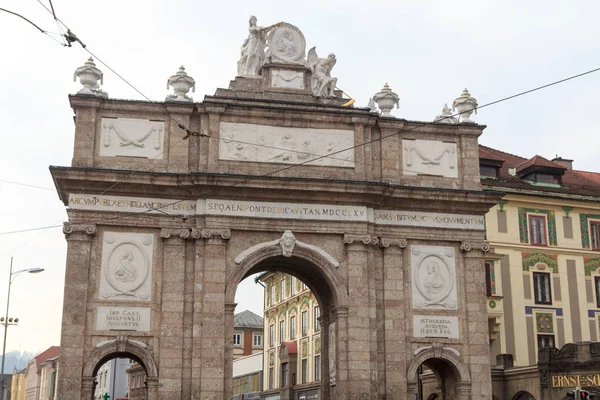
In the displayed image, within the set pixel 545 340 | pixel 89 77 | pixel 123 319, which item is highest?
pixel 89 77

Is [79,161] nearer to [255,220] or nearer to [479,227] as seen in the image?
[255,220]

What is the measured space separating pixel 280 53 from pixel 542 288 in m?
19.8

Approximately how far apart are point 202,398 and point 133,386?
4842 cm

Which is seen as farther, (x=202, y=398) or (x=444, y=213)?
(x=444, y=213)

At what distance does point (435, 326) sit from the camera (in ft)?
96.3

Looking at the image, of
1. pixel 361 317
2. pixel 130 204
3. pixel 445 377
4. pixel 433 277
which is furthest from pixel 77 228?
pixel 445 377

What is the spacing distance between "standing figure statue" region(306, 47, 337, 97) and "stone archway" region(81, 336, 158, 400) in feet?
34.9

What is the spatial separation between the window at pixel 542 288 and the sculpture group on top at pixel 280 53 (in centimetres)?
1754

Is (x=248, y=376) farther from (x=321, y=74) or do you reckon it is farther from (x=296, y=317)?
(x=321, y=74)

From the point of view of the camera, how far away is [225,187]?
28031mm

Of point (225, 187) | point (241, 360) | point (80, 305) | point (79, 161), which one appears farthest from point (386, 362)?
point (241, 360)

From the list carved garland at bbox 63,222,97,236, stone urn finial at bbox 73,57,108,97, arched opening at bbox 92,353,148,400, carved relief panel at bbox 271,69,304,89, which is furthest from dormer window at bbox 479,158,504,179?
arched opening at bbox 92,353,148,400

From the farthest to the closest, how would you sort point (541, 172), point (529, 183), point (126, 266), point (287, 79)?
point (541, 172) < point (529, 183) < point (287, 79) < point (126, 266)

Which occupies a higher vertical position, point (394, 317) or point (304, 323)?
point (304, 323)
